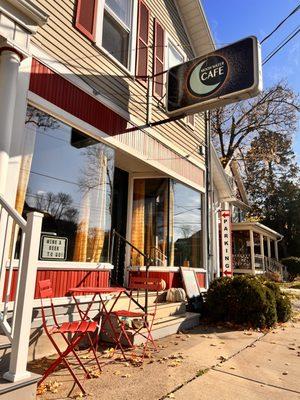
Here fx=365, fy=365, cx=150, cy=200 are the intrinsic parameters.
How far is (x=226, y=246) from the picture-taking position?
1352 centimetres

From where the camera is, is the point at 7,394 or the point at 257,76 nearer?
the point at 7,394

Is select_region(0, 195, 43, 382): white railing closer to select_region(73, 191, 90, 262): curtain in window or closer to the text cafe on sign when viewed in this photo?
select_region(73, 191, 90, 262): curtain in window

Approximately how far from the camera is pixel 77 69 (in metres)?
6.21

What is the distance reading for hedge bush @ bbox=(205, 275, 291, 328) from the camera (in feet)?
25.3

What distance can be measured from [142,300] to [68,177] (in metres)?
2.96

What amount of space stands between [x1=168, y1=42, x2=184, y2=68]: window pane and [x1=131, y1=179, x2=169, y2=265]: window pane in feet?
10.8

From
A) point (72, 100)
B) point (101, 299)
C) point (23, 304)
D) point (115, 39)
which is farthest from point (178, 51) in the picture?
point (23, 304)

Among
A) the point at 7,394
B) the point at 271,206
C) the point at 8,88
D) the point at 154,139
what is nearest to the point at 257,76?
the point at 154,139

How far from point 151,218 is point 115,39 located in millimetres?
4125

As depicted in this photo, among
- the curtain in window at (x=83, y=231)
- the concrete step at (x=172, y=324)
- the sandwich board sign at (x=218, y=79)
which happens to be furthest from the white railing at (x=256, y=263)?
the curtain in window at (x=83, y=231)

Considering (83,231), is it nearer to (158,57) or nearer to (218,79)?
(218,79)

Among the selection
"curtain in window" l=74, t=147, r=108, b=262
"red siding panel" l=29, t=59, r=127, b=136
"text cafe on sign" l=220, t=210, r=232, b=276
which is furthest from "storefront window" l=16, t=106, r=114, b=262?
"text cafe on sign" l=220, t=210, r=232, b=276

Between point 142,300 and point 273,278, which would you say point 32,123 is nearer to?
point 142,300

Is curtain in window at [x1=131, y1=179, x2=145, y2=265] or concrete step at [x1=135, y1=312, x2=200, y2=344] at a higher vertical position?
curtain in window at [x1=131, y1=179, x2=145, y2=265]
